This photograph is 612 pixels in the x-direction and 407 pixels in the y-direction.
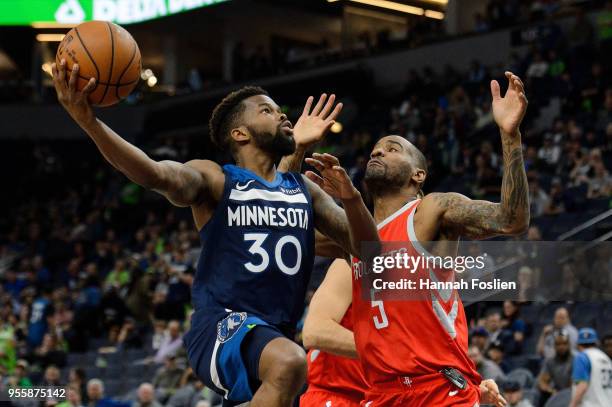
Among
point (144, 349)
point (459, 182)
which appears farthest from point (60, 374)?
point (459, 182)

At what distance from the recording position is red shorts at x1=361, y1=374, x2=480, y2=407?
5422 mm

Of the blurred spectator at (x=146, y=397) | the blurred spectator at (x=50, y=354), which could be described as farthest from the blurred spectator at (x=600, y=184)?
the blurred spectator at (x=50, y=354)

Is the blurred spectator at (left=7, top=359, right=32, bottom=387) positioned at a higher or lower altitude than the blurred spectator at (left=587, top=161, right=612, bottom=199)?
lower

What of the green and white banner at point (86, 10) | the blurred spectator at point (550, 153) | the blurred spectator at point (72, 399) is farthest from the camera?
Result: the green and white banner at point (86, 10)

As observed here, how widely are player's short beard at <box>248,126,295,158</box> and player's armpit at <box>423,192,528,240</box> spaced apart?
2.55ft

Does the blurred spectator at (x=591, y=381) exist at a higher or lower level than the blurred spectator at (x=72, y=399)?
higher

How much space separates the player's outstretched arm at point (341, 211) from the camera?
521 centimetres

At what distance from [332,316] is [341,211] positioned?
2.55ft

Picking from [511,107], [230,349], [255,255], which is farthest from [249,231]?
[511,107]

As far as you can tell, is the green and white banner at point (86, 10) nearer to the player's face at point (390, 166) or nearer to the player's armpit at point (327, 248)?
the player's armpit at point (327, 248)

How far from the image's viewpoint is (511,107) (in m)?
5.16

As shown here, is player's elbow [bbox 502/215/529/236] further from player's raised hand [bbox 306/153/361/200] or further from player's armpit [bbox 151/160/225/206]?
player's armpit [bbox 151/160/225/206]

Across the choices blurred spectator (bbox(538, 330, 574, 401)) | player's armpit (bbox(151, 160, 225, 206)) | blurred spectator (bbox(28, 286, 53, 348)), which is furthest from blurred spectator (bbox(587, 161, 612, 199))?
player's armpit (bbox(151, 160, 225, 206))

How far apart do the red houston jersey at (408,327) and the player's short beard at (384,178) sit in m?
0.21
